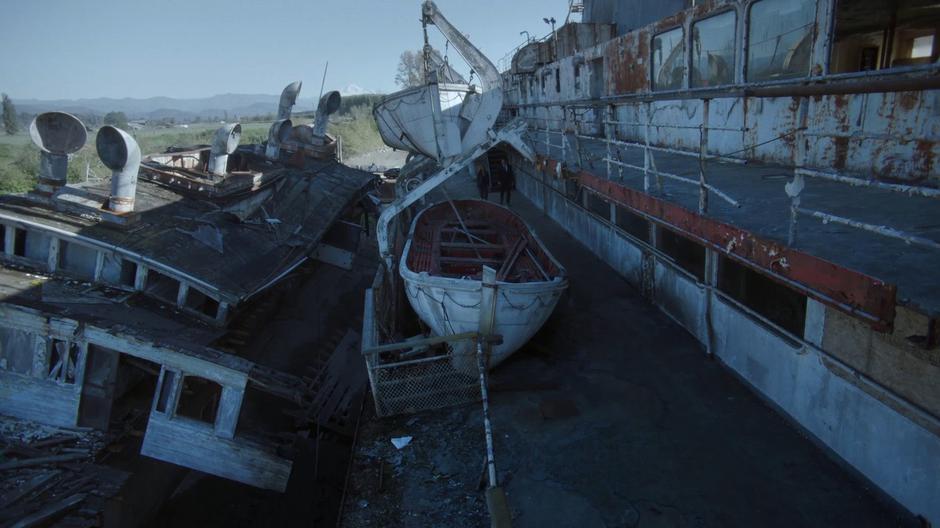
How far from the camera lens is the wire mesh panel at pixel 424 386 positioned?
776cm

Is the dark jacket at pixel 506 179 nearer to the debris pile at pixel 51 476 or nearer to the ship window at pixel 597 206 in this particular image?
the ship window at pixel 597 206

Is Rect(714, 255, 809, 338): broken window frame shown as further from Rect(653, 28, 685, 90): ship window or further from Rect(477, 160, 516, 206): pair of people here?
Rect(477, 160, 516, 206): pair of people

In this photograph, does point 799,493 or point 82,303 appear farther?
point 82,303

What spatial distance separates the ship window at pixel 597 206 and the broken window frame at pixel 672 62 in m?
2.91

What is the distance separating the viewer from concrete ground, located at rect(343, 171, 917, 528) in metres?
5.29

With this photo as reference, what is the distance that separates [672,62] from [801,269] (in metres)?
9.11

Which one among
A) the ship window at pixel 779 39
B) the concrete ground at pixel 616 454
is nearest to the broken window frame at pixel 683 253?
the concrete ground at pixel 616 454

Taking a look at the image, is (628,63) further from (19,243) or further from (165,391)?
(19,243)

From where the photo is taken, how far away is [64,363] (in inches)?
348

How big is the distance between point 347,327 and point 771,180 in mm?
9973

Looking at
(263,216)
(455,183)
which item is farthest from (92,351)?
(455,183)

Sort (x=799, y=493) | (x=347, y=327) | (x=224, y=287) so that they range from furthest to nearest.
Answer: (x=347, y=327) < (x=224, y=287) < (x=799, y=493)

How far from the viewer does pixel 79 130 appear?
39.4 feet

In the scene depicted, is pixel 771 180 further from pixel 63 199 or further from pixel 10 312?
pixel 63 199
